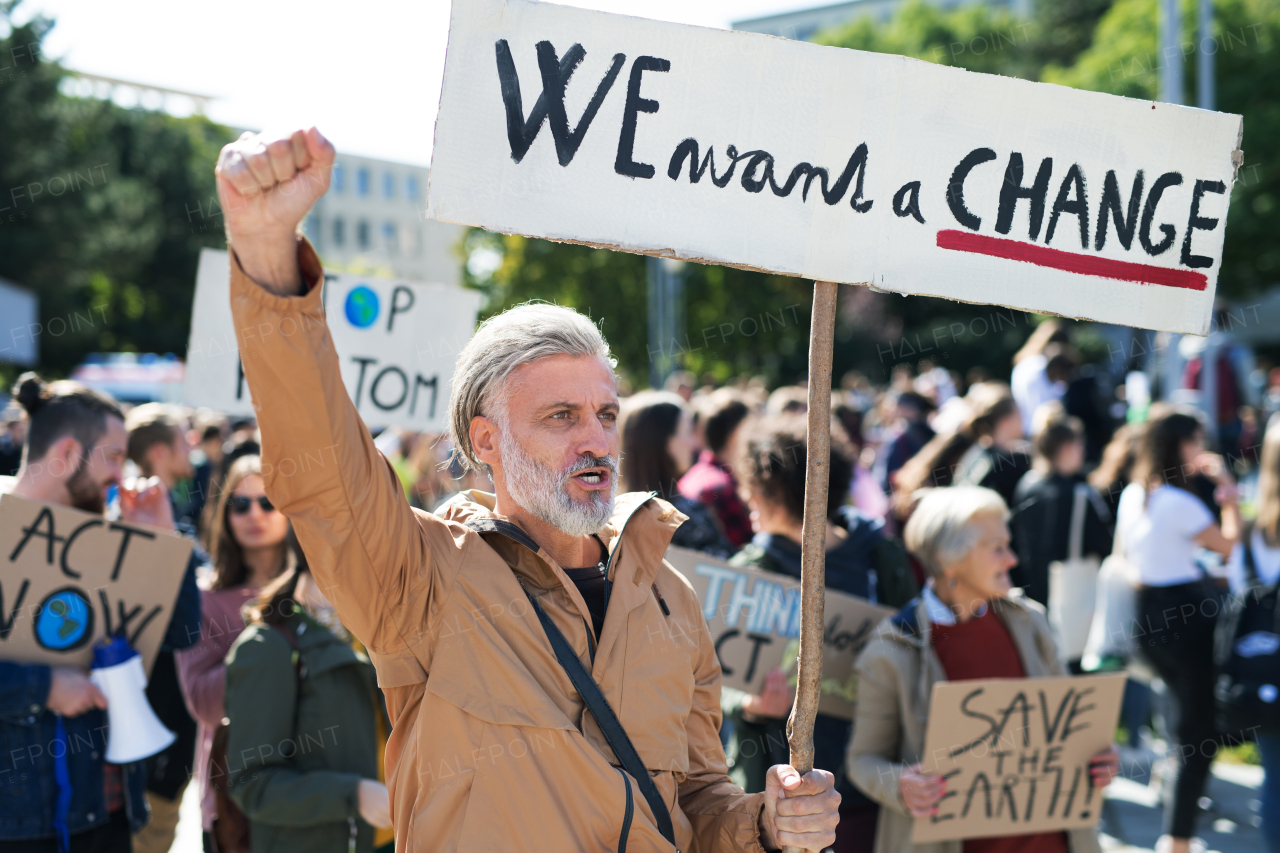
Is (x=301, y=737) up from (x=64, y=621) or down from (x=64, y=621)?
down

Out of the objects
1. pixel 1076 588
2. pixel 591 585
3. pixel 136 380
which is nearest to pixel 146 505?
pixel 591 585

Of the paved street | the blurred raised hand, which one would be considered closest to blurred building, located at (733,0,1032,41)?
the paved street

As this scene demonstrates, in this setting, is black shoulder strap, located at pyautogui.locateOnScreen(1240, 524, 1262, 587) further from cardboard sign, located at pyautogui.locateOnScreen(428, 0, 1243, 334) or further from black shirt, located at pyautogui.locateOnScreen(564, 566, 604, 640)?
black shirt, located at pyautogui.locateOnScreen(564, 566, 604, 640)

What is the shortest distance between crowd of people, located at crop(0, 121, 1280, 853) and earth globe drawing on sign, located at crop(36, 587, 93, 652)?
0.65 ft

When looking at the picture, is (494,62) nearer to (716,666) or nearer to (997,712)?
(716,666)

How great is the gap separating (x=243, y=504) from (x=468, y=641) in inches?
90.4

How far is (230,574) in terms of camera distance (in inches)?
154

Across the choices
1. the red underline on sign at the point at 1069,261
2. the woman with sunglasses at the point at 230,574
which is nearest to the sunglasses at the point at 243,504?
the woman with sunglasses at the point at 230,574

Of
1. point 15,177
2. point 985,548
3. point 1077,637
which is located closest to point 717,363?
point 15,177

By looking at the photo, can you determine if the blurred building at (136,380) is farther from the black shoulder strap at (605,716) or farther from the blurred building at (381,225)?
the blurred building at (381,225)

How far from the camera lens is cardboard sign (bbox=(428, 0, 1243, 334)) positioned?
68.8 inches

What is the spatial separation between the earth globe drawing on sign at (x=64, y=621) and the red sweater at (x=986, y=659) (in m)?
2.67

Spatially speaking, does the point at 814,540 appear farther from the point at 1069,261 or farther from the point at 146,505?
the point at 146,505

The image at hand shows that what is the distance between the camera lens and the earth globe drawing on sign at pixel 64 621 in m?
3.26
